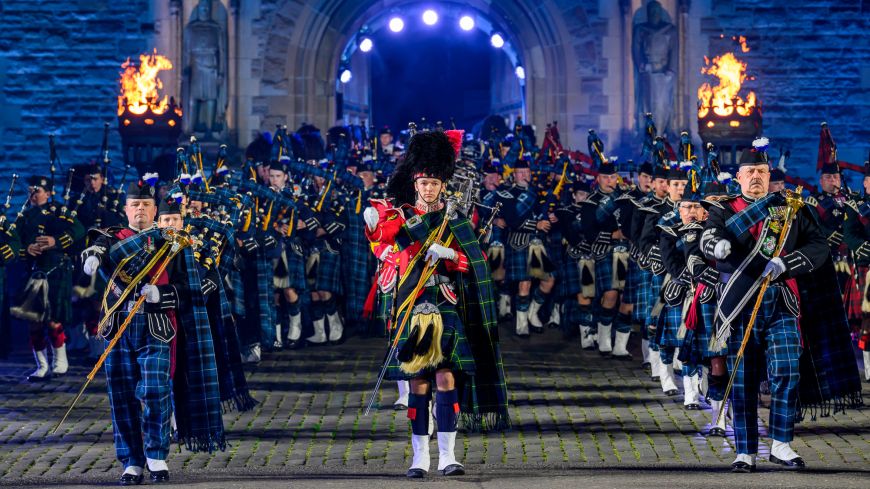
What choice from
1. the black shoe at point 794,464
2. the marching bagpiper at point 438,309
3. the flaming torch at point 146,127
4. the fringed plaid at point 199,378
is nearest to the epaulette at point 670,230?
the marching bagpiper at point 438,309

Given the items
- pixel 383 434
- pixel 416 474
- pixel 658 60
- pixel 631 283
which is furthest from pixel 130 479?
pixel 658 60

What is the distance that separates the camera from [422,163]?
28.9 ft

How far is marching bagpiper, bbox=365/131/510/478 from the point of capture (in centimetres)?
858

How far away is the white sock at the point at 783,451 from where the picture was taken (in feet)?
28.3

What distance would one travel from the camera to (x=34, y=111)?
20.6 m

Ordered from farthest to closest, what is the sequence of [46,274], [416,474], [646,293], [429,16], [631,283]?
1. [429,16]
2. [631,283]
3. [46,274]
4. [646,293]
5. [416,474]

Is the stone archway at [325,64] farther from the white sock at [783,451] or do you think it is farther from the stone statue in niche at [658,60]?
the white sock at [783,451]

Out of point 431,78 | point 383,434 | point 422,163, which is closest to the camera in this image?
point 422,163

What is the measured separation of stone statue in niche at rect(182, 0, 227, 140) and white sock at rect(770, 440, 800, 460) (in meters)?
12.6

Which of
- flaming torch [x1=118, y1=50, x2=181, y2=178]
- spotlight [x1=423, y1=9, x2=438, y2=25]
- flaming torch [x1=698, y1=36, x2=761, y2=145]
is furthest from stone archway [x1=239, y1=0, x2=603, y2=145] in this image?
spotlight [x1=423, y1=9, x2=438, y2=25]

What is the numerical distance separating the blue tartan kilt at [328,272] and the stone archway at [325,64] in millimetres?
5113

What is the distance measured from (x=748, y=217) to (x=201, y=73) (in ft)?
40.9

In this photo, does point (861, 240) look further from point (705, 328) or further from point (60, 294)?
point (60, 294)

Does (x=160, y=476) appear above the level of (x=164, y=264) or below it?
below
